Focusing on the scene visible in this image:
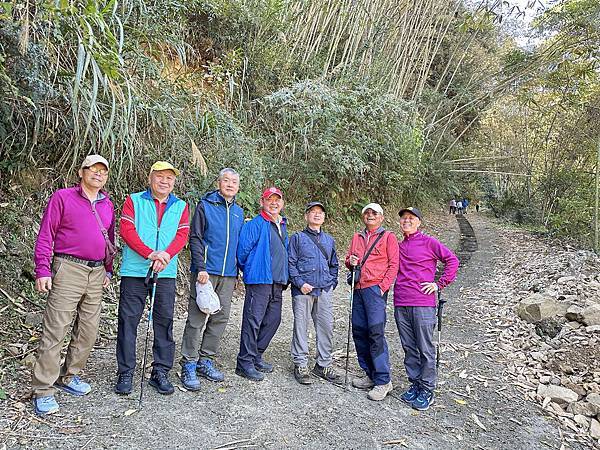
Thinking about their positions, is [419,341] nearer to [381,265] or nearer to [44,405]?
[381,265]

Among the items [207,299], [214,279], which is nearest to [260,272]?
[214,279]

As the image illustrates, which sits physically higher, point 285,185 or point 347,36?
point 347,36

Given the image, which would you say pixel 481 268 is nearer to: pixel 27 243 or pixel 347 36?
pixel 347 36

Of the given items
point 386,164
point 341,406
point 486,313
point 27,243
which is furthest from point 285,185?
point 341,406

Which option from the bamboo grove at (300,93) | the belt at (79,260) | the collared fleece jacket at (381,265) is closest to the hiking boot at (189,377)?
the belt at (79,260)

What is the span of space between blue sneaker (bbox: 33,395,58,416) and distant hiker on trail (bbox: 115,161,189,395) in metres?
0.38

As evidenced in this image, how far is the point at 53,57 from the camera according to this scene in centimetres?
365

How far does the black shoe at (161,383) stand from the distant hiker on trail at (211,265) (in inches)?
5.4

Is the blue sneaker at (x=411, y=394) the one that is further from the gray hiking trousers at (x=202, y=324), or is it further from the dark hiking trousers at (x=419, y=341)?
the gray hiking trousers at (x=202, y=324)

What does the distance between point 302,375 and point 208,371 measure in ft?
2.21

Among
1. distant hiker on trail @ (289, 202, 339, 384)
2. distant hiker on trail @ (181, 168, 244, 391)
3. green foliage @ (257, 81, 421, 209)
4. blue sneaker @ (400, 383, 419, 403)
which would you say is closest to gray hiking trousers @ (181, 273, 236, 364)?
distant hiker on trail @ (181, 168, 244, 391)

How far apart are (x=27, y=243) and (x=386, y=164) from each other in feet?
23.8

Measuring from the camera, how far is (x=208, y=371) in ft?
11.1

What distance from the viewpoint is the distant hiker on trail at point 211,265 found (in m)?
3.27
